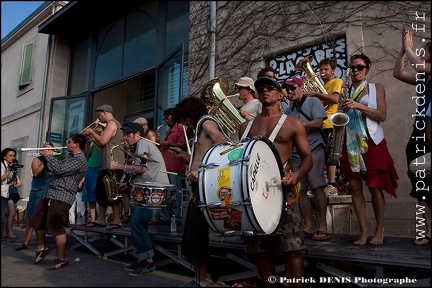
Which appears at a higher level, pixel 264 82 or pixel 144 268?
pixel 264 82

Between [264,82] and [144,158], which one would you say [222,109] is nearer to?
[144,158]

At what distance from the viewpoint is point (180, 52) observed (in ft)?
25.6

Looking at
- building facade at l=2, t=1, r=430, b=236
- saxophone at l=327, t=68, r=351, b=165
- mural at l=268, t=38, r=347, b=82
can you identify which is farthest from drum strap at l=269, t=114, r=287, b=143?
mural at l=268, t=38, r=347, b=82

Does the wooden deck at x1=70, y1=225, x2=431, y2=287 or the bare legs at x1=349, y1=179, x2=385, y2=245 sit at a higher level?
the bare legs at x1=349, y1=179, x2=385, y2=245

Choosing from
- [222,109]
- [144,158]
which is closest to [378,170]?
[222,109]

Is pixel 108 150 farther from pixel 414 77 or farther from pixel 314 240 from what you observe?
pixel 414 77

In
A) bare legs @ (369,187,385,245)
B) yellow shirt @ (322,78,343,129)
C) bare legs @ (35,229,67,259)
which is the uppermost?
yellow shirt @ (322,78,343,129)

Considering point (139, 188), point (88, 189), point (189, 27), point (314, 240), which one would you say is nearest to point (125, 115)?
point (189, 27)

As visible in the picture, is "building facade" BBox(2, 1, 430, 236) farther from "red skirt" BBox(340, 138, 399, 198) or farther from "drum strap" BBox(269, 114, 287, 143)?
"drum strap" BBox(269, 114, 287, 143)

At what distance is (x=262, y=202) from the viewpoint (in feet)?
8.44

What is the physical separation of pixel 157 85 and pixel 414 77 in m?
5.98

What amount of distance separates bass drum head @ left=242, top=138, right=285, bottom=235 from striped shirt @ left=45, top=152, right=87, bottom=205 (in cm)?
260

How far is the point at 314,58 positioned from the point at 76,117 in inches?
305

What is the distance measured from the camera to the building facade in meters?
5.11
